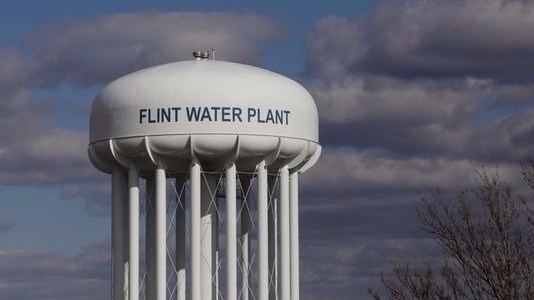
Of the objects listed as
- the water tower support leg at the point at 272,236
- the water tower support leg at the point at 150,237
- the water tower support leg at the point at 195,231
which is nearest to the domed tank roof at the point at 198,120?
the water tower support leg at the point at 195,231

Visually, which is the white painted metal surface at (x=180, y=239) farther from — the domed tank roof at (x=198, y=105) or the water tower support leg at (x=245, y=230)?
the domed tank roof at (x=198, y=105)

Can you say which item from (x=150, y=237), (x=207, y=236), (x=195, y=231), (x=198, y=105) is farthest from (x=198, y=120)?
(x=150, y=237)

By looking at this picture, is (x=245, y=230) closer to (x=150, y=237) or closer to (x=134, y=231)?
(x=150, y=237)

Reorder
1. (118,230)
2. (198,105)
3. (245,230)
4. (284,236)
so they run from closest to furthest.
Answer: (198,105) < (284,236) < (118,230) < (245,230)

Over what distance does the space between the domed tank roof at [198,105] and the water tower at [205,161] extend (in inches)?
1.2

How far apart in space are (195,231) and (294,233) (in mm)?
3936

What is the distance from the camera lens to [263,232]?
1641 inches

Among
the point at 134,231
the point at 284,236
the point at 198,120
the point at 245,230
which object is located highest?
the point at 198,120

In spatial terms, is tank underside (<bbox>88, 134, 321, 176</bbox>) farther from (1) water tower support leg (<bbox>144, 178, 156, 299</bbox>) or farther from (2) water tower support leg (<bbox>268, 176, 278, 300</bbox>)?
(1) water tower support leg (<bbox>144, 178, 156, 299</bbox>)

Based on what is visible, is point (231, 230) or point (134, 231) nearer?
point (231, 230)

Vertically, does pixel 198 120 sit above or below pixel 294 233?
above

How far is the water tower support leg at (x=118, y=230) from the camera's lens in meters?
42.6

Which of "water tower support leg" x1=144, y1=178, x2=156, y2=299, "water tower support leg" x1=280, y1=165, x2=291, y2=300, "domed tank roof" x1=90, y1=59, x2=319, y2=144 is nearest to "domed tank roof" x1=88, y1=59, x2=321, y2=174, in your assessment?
"domed tank roof" x1=90, y1=59, x2=319, y2=144

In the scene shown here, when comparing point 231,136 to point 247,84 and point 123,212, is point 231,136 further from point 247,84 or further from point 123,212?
point 123,212
